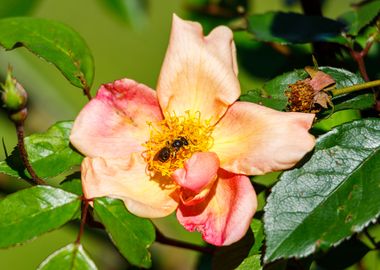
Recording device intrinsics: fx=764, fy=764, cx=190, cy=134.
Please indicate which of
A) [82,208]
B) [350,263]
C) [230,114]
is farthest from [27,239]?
[350,263]

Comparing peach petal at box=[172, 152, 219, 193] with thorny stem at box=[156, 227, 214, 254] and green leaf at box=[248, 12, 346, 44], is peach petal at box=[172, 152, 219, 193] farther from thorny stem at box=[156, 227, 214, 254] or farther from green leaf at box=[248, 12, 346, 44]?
green leaf at box=[248, 12, 346, 44]

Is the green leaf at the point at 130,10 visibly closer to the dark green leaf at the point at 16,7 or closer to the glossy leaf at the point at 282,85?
the dark green leaf at the point at 16,7

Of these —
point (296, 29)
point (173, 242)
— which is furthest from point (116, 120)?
point (296, 29)

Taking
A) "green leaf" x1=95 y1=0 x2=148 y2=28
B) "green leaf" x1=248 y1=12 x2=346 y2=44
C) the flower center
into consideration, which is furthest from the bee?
"green leaf" x1=95 y1=0 x2=148 y2=28

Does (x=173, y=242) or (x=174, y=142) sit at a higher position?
(x=174, y=142)

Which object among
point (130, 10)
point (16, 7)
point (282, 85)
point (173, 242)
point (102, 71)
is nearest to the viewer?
point (282, 85)

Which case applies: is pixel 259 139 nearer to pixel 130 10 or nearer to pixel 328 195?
pixel 328 195

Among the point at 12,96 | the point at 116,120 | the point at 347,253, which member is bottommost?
the point at 347,253
